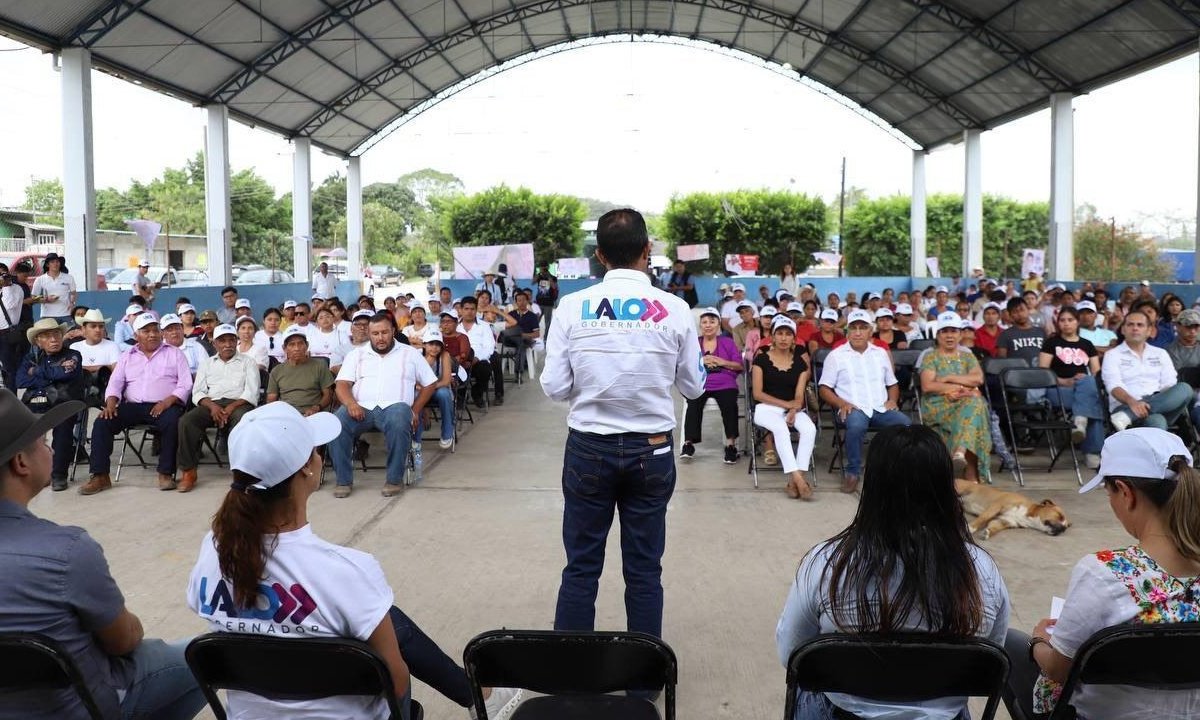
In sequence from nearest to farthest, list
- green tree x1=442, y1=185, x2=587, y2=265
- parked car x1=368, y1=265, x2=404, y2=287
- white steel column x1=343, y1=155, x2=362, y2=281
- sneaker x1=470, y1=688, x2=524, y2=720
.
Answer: sneaker x1=470, y1=688, x2=524, y2=720 → white steel column x1=343, y1=155, x2=362, y2=281 → green tree x1=442, y1=185, x2=587, y2=265 → parked car x1=368, y1=265, x2=404, y2=287

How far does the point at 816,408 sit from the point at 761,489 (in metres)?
1.26

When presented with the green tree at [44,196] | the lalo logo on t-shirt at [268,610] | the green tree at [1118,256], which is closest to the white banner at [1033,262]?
the green tree at [1118,256]

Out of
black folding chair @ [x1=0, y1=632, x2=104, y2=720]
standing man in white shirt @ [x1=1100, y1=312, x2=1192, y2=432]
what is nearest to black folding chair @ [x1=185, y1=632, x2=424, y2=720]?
black folding chair @ [x1=0, y1=632, x2=104, y2=720]

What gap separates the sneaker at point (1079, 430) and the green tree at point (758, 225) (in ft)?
96.1

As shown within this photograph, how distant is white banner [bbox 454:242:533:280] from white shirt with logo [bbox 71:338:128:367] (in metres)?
14.8

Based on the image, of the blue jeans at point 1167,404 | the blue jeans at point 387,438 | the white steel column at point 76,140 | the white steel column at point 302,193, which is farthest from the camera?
the white steel column at point 302,193

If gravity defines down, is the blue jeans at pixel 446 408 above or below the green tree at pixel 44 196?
below

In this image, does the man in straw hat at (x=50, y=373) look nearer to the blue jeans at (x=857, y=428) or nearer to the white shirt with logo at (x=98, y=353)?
the white shirt with logo at (x=98, y=353)

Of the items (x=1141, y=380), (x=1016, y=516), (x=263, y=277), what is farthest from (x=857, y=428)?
(x=263, y=277)

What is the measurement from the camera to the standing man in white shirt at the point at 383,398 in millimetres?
6305

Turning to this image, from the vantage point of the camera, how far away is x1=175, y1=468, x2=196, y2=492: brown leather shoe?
20.9 feet

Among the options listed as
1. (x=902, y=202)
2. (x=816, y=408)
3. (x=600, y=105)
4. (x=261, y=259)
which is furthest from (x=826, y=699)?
(x=261, y=259)

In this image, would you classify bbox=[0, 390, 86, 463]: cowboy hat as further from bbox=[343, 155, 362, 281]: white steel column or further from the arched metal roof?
bbox=[343, 155, 362, 281]: white steel column

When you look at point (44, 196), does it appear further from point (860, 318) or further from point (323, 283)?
point (860, 318)
